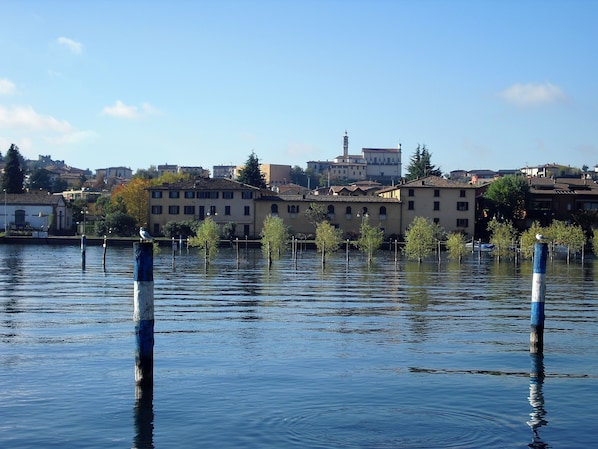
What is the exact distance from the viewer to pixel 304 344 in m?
24.7

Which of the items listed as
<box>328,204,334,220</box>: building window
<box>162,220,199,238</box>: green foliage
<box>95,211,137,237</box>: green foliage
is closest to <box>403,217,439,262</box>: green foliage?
<box>328,204,334,220</box>: building window

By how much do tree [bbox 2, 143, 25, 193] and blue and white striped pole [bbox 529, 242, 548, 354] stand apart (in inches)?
5106

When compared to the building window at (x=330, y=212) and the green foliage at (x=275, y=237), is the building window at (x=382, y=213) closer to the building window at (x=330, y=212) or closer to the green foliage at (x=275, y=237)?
the building window at (x=330, y=212)

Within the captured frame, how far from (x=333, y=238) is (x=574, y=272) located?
86.3 feet

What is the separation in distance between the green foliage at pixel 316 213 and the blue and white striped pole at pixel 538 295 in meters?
92.1

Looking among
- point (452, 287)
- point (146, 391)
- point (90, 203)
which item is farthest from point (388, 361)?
point (90, 203)

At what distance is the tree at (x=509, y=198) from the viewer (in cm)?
11738

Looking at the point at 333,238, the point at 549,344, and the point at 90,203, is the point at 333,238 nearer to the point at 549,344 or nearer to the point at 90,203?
the point at 549,344

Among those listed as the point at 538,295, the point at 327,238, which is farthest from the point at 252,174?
the point at 538,295

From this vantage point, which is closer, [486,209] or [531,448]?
[531,448]

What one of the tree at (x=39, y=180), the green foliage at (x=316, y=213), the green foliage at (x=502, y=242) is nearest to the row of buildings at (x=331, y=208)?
the green foliage at (x=316, y=213)

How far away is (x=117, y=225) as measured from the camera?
115m

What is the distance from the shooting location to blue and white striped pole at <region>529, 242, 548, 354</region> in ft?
68.2

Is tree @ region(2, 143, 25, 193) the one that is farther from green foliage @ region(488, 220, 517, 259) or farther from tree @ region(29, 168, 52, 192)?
green foliage @ region(488, 220, 517, 259)
